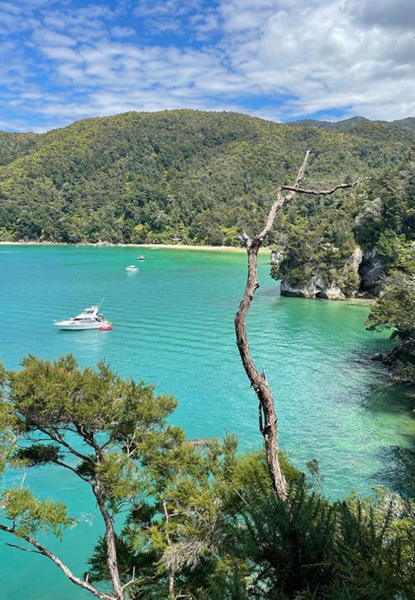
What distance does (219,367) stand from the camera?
3319 centimetres

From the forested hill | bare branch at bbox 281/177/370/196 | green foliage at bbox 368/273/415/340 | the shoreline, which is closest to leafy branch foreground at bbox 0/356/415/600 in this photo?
bare branch at bbox 281/177/370/196

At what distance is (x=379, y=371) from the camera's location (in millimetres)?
31641

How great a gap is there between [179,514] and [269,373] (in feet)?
73.1

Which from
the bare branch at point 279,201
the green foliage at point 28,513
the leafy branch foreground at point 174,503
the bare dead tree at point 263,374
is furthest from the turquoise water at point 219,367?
the bare branch at point 279,201

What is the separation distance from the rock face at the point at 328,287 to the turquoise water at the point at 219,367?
140 inches

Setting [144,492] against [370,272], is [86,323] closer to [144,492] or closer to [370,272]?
[144,492]

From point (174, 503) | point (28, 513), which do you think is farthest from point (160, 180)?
point (28, 513)

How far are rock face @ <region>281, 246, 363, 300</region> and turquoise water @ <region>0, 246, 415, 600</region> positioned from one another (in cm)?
356

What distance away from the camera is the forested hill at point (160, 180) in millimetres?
150375

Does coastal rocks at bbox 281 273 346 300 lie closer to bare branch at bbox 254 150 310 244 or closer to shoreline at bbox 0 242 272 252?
bare branch at bbox 254 150 310 244

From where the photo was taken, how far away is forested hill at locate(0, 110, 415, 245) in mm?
150375

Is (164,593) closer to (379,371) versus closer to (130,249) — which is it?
(379,371)

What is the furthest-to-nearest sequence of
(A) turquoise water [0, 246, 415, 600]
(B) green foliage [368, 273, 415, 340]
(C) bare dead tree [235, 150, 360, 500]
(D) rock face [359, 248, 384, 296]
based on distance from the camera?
(D) rock face [359, 248, 384, 296] < (B) green foliage [368, 273, 415, 340] < (A) turquoise water [0, 246, 415, 600] < (C) bare dead tree [235, 150, 360, 500]

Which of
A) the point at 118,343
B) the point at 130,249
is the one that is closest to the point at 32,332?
the point at 118,343
